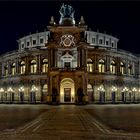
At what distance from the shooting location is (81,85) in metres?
73.6

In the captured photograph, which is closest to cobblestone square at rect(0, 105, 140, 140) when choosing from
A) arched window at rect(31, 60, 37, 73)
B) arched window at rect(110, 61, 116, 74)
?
arched window at rect(31, 60, 37, 73)

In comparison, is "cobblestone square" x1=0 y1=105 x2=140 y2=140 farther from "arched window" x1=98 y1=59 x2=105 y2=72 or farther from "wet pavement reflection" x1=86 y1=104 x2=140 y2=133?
"arched window" x1=98 y1=59 x2=105 y2=72

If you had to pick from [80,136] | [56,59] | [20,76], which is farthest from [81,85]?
[80,136]

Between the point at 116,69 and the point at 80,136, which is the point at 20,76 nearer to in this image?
the point at 116,69

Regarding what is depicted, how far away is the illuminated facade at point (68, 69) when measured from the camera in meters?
74.6

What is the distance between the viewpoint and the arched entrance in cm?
7769

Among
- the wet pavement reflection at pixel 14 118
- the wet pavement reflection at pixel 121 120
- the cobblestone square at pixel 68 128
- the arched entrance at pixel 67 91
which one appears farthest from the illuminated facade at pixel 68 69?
the cobblestone square at pixel 68 128

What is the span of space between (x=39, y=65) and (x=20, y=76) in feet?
24.7

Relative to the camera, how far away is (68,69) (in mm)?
74438

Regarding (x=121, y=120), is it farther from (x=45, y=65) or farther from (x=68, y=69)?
(x=45, y=65)

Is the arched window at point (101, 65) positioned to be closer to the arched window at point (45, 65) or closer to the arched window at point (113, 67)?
the arched window at point (113, 67)

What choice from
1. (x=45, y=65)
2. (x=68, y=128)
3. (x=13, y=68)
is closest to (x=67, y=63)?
Result: (x=45, y=65)

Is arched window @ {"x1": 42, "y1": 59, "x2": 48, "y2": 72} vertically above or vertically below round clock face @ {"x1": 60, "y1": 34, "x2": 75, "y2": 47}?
below

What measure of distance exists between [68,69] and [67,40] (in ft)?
24.8
